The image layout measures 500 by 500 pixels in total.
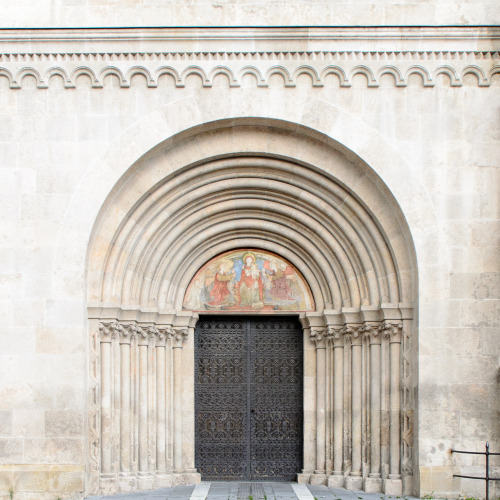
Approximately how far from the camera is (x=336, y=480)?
10.3 metres

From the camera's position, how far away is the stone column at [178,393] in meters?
10.6

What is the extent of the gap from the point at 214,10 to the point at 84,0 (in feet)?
5.07

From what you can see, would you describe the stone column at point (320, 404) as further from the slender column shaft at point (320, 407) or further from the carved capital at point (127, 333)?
the carved capital at point (127, 333)

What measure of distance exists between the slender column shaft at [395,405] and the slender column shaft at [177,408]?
8.89 ft

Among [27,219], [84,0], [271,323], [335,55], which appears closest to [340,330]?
[271,323]

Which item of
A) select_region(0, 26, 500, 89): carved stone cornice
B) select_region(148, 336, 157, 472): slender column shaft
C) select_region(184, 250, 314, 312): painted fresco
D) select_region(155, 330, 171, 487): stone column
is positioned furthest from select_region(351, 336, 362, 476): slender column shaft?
select_region(0, 26, 500, 89): carved stone cornice

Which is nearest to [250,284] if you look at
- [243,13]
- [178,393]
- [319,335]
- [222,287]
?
[222,287]

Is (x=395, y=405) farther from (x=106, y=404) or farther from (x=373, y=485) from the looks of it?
(x=106, y=404)

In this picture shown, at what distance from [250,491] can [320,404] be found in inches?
58.0

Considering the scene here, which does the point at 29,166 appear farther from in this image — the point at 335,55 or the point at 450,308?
the point at 450,308

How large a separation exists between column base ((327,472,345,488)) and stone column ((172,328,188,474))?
191 cm

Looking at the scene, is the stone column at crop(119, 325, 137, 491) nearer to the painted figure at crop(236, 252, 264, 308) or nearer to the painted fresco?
the painted fresco

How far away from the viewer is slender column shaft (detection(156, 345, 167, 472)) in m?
A: 10.4

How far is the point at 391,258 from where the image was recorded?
33.1ft
